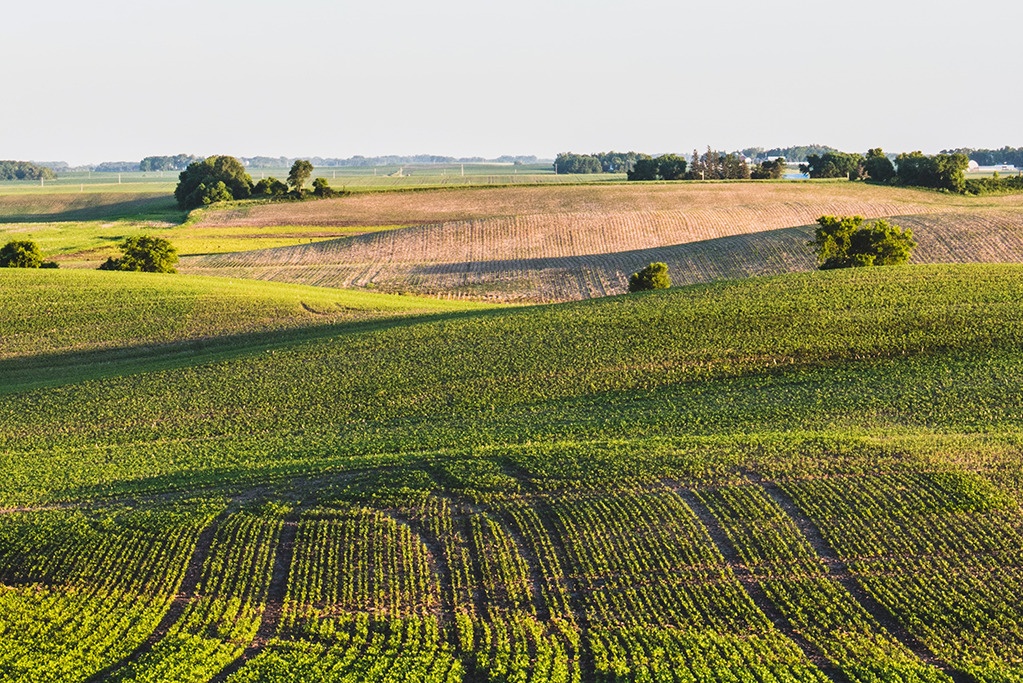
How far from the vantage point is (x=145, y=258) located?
288ft

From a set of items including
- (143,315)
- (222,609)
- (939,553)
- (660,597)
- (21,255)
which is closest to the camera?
(222,609)

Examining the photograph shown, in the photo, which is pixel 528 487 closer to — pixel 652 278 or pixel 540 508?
pixel 540 508

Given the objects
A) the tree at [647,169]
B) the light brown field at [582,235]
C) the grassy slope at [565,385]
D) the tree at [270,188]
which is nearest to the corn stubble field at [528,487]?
the grassy slope at [565,385]

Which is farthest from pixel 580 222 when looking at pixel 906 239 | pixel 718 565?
pixel 718 565

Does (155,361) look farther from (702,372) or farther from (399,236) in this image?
(399,236)

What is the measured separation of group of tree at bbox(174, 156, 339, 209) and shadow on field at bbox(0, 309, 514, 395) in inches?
3659

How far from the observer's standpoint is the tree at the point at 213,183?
152 meters

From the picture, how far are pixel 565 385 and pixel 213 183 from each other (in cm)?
11958

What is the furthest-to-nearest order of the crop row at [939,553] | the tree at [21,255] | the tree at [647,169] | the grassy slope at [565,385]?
the tree at [647,169], the tree at [21,255], the grassy slope at [565,385], the crop row at [939,553]

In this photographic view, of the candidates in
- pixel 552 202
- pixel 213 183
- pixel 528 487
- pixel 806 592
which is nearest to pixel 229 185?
pixel 213 183

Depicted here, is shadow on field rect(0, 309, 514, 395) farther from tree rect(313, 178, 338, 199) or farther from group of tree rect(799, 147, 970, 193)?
group of tree rect(799, 147, 970, 193)

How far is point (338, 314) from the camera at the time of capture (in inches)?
2699

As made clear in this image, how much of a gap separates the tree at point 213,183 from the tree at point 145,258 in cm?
6330

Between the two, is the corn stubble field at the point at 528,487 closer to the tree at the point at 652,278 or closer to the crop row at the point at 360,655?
the crop row at the point at 360,655
